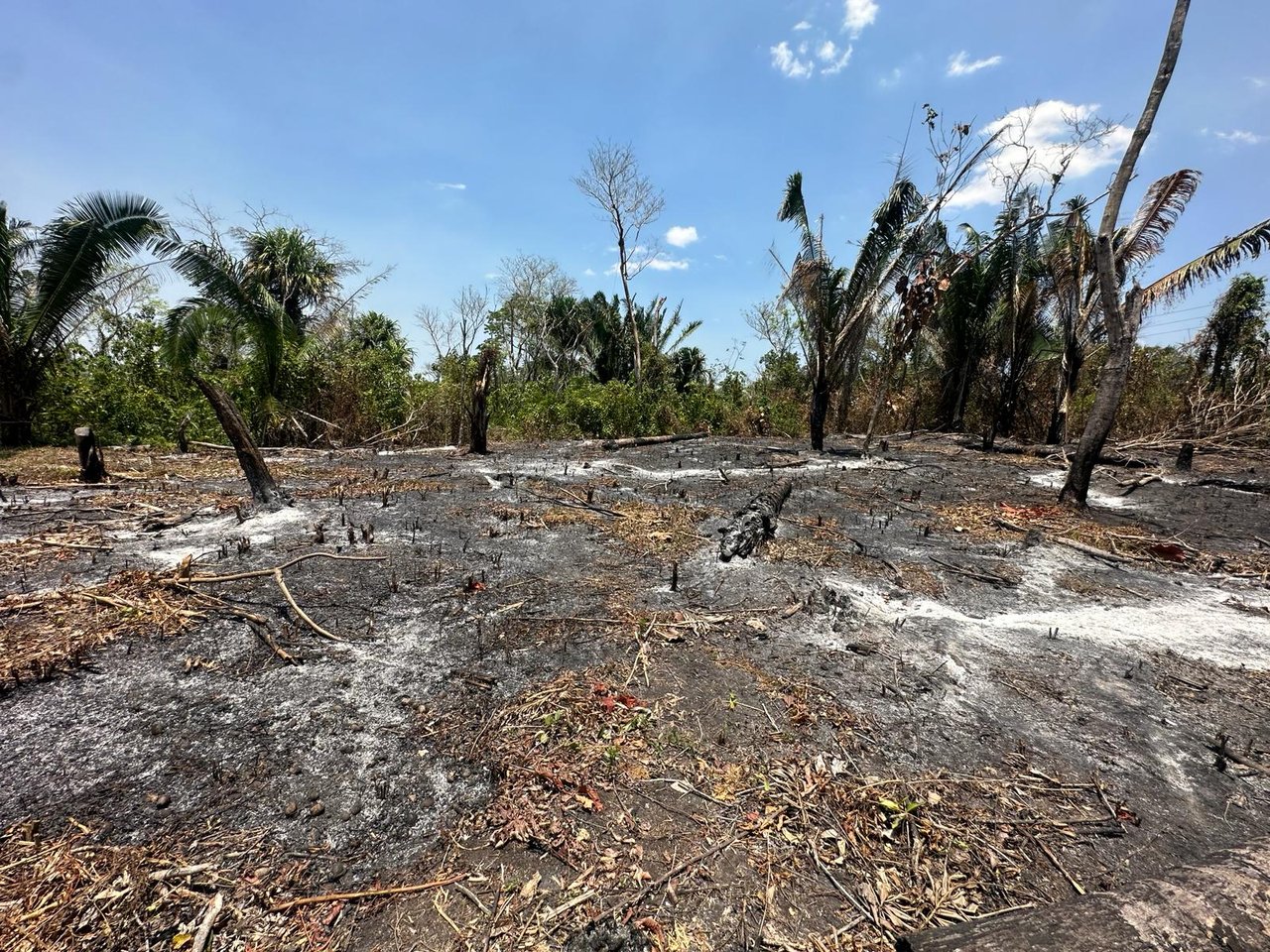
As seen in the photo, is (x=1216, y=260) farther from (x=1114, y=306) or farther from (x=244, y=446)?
(x=244, y=446)

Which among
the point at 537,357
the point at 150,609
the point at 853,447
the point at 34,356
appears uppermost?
the point at 537,357

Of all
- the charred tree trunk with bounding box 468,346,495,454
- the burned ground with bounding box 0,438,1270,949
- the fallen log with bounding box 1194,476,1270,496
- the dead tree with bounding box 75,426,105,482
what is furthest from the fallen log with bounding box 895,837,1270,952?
the charred tree trunk with bounding box 468,346,495,454

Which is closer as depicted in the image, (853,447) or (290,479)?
(290,479)

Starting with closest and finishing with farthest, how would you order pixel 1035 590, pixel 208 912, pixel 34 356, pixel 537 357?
1. pixel 208 912
2. pixel 1035 590
3. pixel 34 356
4. pixel 537 357

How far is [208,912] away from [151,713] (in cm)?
141

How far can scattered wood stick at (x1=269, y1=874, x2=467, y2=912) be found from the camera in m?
1.81

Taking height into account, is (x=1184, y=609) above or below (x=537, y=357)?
below

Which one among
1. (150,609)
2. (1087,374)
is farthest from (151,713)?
(1087,374)

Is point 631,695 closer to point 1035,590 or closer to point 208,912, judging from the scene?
point 208,912

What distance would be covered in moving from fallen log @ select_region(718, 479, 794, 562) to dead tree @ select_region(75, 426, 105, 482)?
323 inches

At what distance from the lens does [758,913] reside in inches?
74.5

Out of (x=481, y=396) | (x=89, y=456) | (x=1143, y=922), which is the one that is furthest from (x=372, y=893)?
(x=481, y=396)

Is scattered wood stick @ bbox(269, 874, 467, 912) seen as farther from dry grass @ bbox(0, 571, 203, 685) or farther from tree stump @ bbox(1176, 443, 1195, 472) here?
tree stump @ bbox(1176, 443, 1195, 472)

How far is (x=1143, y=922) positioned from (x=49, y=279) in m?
16.2
